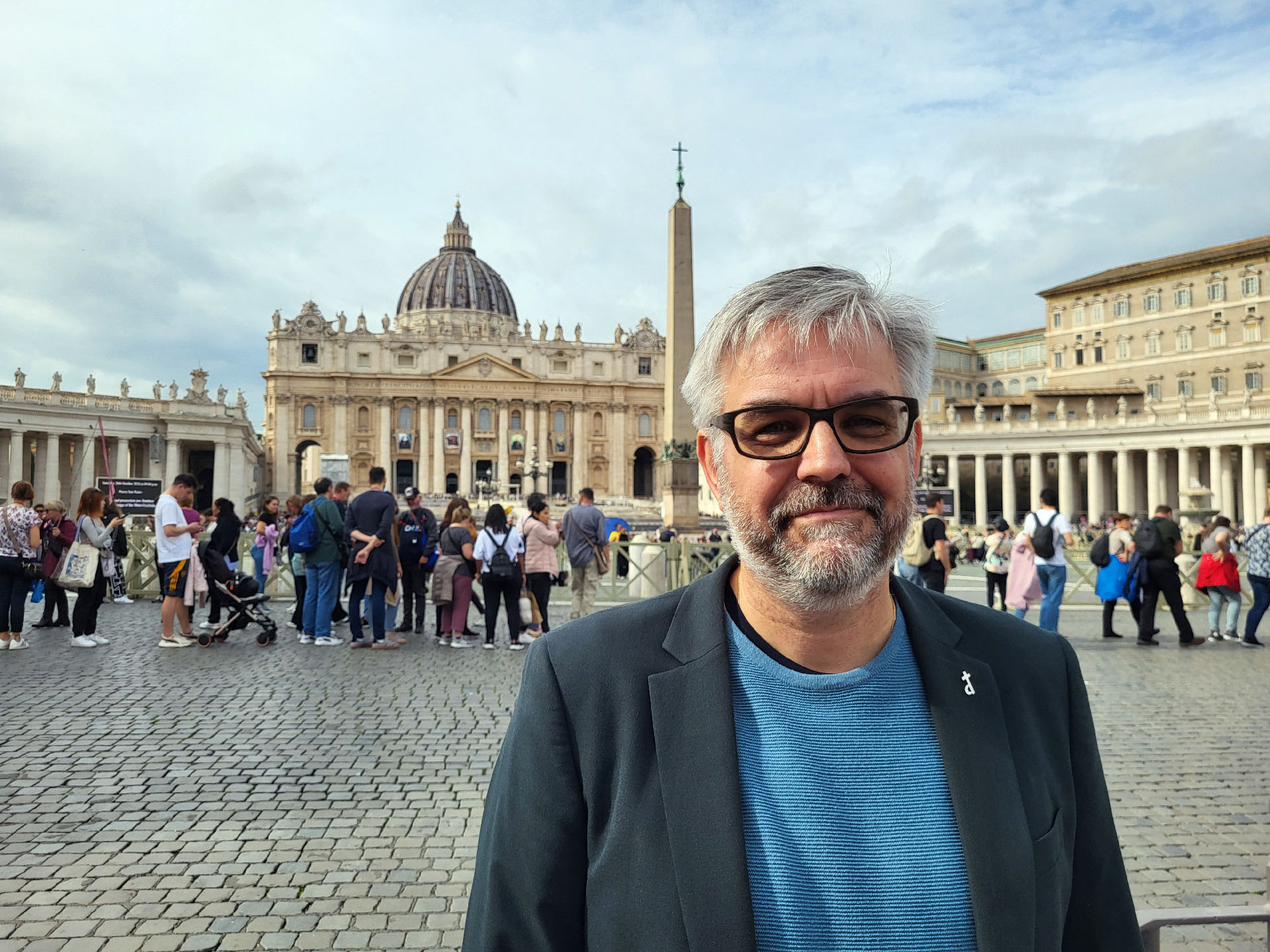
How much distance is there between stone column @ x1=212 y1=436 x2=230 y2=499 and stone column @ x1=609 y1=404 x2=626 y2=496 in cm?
3238

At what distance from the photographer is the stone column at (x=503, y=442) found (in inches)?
2960

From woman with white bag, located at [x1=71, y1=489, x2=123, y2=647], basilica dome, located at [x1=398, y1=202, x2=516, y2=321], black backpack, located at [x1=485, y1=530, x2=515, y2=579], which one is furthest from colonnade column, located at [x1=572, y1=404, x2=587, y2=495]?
black backpack, located at [x1=485, y1=530, x2=515, y2=579]

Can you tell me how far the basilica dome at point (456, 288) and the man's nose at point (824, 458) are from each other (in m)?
93.9

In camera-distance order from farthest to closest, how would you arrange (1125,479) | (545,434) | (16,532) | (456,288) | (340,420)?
(456,288) < (545,434) < (340,420) < (1125,479) < (16,532)

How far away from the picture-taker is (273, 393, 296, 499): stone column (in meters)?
71.1

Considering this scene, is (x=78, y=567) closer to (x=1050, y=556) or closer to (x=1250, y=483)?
(x=1050, y=556)

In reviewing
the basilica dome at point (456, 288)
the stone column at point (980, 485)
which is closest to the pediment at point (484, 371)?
the basilica dome at point (456, 288)

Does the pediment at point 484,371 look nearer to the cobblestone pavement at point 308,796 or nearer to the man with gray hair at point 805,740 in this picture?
the cobblestone pavement at point 308,796

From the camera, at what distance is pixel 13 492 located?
9.49 meters

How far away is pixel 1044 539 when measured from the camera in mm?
9508

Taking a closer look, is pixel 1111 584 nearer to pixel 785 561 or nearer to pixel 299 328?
pixel 785 561

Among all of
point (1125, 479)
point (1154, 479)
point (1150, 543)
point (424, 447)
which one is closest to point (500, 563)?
point (1150, 543)

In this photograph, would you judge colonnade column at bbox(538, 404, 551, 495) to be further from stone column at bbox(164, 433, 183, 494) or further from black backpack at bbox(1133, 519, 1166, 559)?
black backpack at bbox(1133, 519, 1166, 559)

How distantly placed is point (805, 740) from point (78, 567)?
1007 centimetres
